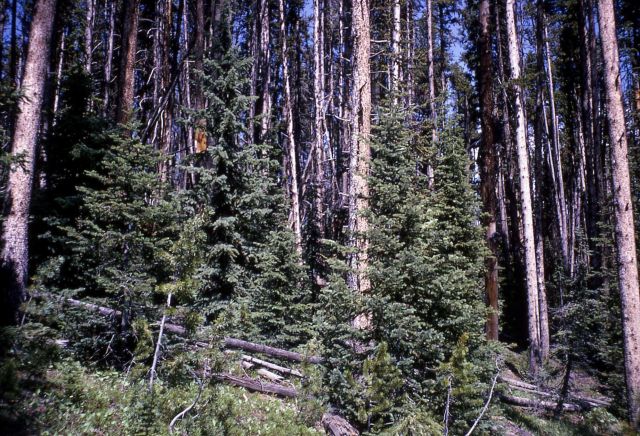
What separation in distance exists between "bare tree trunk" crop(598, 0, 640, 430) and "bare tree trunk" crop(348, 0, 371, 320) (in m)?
5.46

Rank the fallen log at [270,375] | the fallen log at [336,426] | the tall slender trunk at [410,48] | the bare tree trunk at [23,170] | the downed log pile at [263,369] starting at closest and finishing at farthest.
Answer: the fallen log at [336,426] < the downed log pile at [263,369] < the bare tree trunk at [23,170] < the fallen log at [270,375] < the tall slender trunk at [410,48]

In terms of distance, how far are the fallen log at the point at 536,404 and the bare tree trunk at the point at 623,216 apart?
3.10 m

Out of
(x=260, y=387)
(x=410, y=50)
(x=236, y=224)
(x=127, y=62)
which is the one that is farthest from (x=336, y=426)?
(x=410, y=50)

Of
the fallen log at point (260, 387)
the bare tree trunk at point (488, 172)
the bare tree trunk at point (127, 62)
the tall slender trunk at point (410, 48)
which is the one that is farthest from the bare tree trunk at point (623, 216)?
the bare tree trunk at point (127, 62)

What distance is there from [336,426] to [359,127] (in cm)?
608

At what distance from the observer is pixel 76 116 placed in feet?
31.8

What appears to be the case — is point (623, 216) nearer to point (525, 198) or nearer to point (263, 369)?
point (525, 198)

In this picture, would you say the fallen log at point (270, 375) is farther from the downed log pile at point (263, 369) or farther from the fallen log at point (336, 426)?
the fallen log at point (336, 426)

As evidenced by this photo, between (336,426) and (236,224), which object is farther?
(236,224)

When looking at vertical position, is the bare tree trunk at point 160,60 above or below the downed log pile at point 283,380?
above

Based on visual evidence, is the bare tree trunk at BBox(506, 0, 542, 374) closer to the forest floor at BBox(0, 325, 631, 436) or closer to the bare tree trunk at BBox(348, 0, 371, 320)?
the bare tree trunk at BBox(348, 0, 371, 320)

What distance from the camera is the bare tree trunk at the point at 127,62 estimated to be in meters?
11.4

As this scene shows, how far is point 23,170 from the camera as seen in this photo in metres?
7.55

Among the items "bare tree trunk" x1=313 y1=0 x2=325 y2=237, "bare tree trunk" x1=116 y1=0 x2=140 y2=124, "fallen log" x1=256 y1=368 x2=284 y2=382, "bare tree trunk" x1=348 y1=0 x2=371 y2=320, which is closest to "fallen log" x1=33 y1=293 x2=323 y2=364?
"fallen log" x1=256 y1=368 x2=284 y2=382
